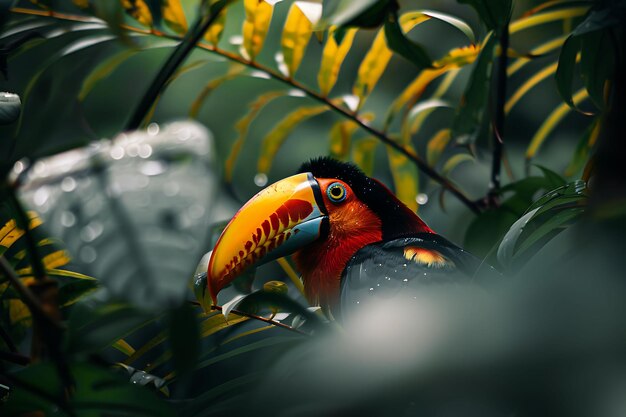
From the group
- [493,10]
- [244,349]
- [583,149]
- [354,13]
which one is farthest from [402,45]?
[583,149]

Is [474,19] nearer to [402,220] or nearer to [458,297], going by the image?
[402,220]

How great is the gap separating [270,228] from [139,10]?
31cm

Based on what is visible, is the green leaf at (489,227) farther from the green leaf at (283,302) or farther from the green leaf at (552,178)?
the green leaf at (283,302)

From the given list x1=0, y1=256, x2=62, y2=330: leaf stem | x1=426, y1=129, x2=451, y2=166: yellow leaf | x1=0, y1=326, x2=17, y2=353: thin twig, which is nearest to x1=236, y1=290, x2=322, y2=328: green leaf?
x1=0, y1=256, x2=62, y2=330: leaf stem

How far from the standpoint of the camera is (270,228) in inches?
35.3

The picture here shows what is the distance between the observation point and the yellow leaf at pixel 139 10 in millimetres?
750

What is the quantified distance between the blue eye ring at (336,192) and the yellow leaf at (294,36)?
8.5 inches

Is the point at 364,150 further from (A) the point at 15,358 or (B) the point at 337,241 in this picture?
(A) the point at 15,358

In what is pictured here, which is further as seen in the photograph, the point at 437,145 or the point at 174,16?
the point at 437,145

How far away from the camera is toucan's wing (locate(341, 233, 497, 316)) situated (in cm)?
80

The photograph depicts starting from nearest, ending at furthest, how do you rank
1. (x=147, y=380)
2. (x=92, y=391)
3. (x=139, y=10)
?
(x=92, y=391) → (x=147, y=380) → (x=139, y=10)

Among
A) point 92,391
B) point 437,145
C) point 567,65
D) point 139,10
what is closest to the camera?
point 92,391

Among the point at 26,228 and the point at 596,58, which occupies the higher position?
the point at 596,58

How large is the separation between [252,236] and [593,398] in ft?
2.00
